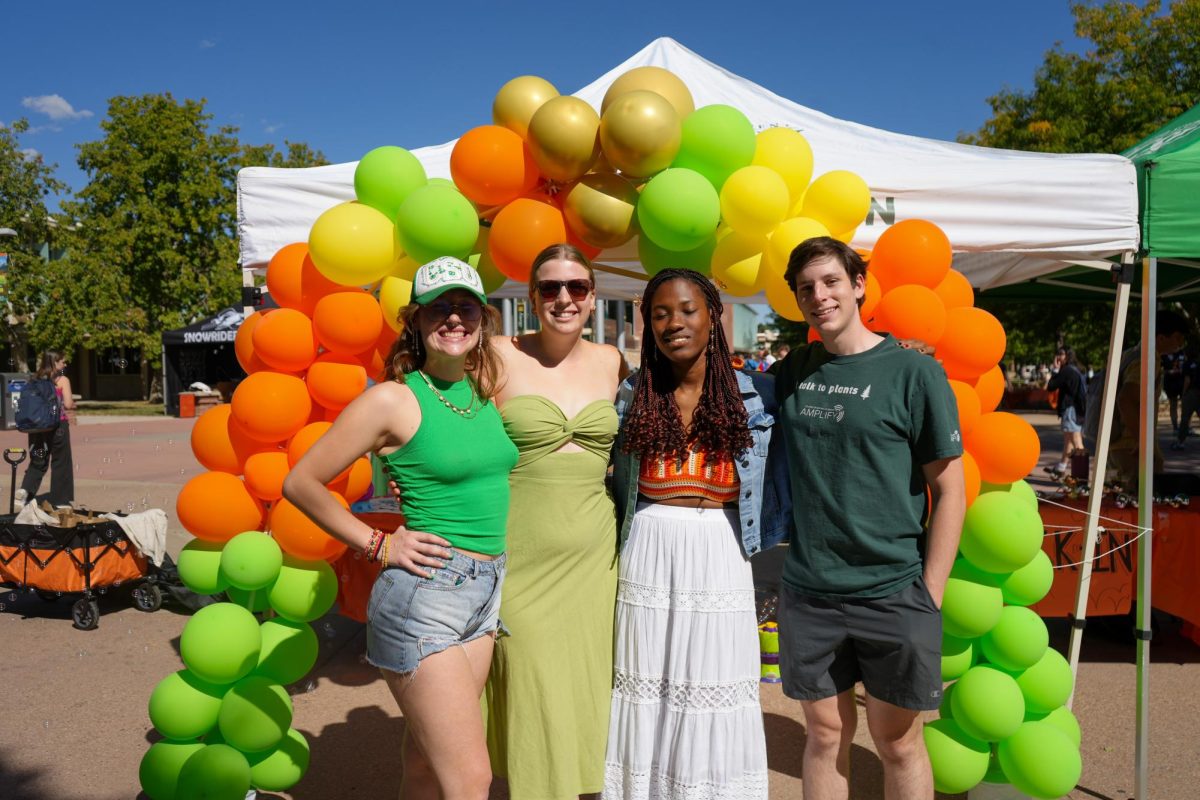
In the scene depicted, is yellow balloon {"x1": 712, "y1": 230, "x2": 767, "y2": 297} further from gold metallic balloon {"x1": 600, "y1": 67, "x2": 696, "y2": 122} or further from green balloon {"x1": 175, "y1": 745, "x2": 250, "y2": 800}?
green balloon {"x1": 175, "y1": 745, "x2": 250, "y2": 800}

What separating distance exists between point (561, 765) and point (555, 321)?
1.32 meters

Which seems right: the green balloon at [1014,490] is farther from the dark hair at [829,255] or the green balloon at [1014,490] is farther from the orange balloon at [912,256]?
the dark hair at [829,255]

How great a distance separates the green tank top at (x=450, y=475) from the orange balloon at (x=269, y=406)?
114cm

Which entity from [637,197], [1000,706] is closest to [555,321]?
[637,197]

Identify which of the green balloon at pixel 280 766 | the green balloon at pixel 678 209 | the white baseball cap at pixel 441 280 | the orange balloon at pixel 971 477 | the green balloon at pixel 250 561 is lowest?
the green balloon at pixel 280 766

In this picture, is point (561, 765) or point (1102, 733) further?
point (1102, 733)

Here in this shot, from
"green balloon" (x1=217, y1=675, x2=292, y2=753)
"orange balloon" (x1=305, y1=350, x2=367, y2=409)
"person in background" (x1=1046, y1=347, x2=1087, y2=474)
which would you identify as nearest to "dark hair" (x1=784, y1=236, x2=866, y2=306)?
"orange balloon" (x1=305, y1=350, x2=367, y2=409)

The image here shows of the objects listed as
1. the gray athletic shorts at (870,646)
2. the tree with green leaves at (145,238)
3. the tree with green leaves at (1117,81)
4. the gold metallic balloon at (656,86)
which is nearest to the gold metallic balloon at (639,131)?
the gold metallic balloon at (656,86)

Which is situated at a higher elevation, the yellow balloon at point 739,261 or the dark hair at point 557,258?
the yellow balloon at point 739,261

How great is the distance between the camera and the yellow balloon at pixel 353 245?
117 inches

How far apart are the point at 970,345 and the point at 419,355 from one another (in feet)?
6.45

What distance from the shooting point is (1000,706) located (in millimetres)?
2873

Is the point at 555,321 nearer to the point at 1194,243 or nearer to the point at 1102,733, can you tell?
the point at 1194,243

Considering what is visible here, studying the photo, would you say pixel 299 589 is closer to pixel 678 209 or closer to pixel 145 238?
pixel 678 209
